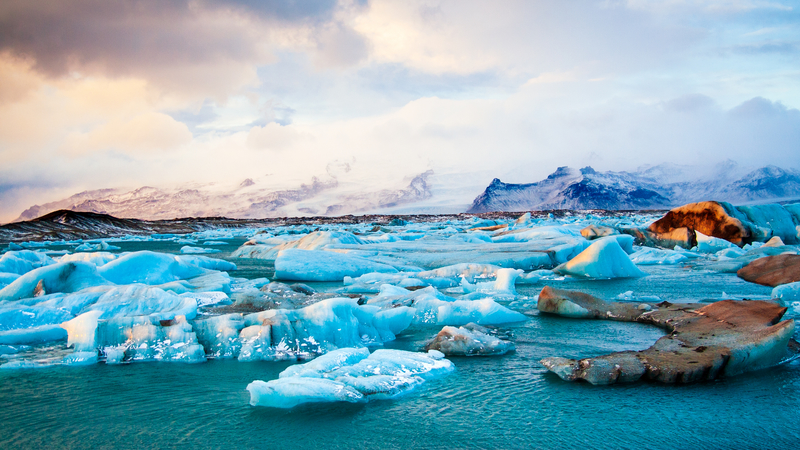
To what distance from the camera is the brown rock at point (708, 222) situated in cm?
1433

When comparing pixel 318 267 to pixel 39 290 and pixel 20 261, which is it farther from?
pixel 20 261

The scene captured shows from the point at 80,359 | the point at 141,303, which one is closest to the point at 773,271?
the point at 141,303

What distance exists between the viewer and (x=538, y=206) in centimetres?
8400

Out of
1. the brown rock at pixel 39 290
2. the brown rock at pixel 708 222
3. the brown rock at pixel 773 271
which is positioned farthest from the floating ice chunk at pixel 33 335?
the brown rock at pixel 708 222

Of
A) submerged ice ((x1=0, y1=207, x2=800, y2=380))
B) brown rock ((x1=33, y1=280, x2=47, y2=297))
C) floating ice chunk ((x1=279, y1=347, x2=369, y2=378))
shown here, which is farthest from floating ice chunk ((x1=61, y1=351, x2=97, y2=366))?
brown rock ((x1=33, y1=280, x2=47, y2=297))

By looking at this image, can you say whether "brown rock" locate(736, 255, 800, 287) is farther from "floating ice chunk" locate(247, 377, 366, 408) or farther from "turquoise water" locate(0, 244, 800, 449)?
"floating ice chunk" locate(247, 377, 366, 408)

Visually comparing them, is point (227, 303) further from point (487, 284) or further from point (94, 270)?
point (487, 284)

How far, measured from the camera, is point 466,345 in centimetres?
435

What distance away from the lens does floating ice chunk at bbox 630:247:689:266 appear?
11.4 meters

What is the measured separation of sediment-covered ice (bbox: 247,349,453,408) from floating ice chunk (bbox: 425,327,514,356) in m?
0.26

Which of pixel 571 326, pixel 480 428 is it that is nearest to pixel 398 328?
pixel 571 326

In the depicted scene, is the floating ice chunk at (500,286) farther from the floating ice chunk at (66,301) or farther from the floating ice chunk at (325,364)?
the floating ice chunk at (66,301)

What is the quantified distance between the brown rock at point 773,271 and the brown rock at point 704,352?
3566mm

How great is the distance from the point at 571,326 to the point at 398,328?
1.97 metres
